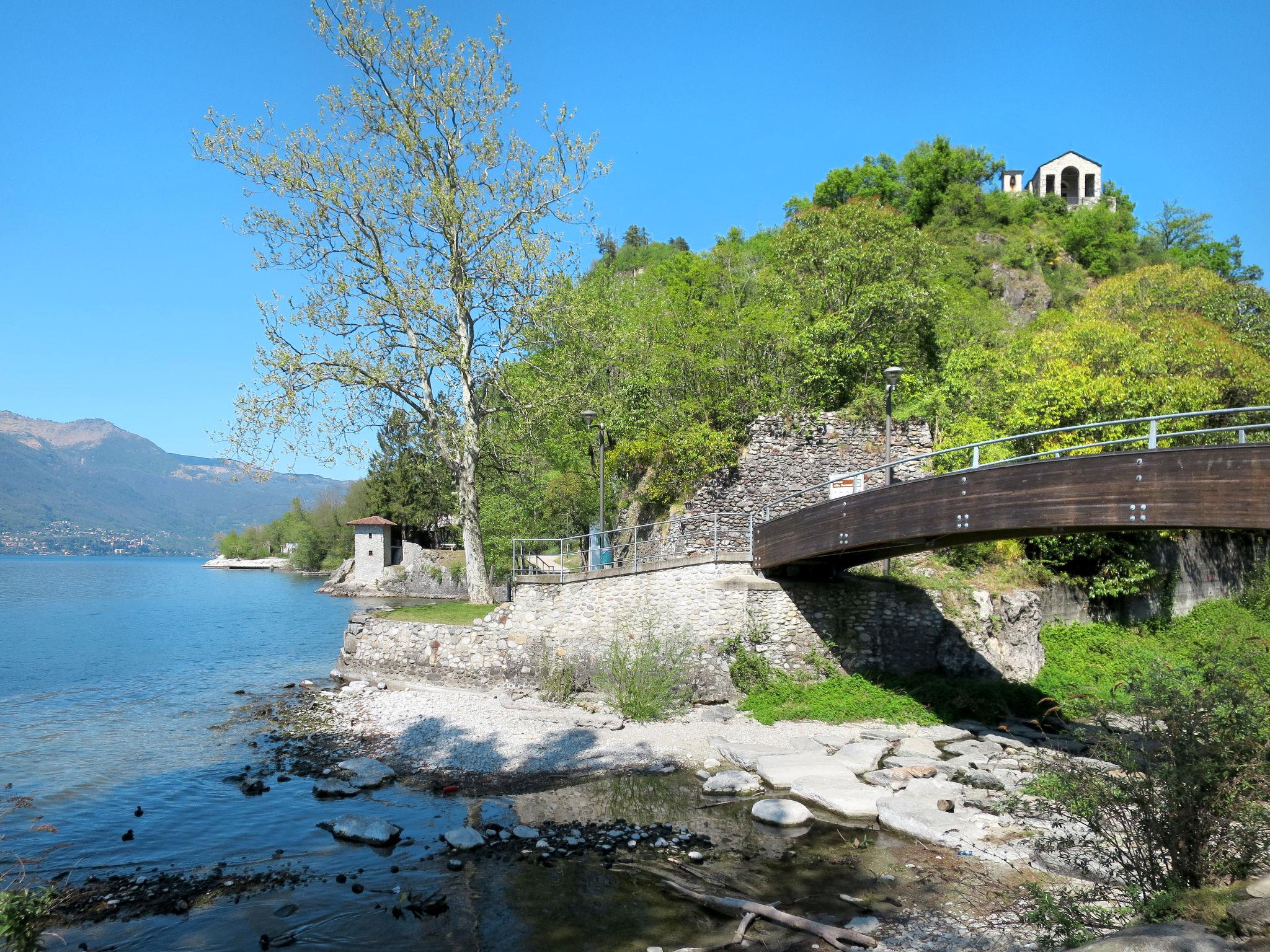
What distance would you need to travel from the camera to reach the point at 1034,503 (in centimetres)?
1138

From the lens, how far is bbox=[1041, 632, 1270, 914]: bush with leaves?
5719mm

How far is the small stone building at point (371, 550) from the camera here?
55.9 m

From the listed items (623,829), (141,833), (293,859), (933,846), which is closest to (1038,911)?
(933,846)

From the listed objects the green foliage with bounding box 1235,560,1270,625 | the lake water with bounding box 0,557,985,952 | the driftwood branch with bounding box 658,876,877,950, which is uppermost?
the green foliage with bounding box 1235,560,1270,625

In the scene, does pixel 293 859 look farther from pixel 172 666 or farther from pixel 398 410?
pixel 172 666

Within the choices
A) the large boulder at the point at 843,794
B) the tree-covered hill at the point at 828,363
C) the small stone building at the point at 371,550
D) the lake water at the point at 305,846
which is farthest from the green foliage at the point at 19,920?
the small stone building at the point at 371,550

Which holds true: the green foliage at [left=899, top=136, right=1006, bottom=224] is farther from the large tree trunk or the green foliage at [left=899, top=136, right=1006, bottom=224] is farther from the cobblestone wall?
the large tree trunk

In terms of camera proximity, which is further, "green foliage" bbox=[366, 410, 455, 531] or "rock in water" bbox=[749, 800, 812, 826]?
"green foliage" bbox=[366, 410, 455, 531]

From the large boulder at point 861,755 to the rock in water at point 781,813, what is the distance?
6.69 feet

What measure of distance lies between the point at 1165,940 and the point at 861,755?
8438mm

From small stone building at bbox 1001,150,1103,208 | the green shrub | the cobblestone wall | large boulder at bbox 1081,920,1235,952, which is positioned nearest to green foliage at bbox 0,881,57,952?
large boulder at bbox 1081,920,1235,952

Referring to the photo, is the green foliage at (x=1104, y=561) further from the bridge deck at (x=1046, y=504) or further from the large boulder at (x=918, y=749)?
the large boulder at (x=918, y=749)

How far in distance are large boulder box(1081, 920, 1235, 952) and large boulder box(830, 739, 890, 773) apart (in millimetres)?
7449

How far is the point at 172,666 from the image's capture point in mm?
25172
